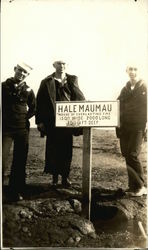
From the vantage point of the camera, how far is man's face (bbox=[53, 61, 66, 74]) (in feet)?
8.71

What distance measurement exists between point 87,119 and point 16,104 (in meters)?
0.53

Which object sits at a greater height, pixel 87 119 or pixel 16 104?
pixel 16 104

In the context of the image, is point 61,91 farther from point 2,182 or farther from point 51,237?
point 51,237

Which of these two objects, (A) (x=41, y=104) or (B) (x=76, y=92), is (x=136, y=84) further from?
(A) (x=41, y=104)

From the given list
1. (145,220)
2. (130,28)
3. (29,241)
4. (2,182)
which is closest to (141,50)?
(130,28)

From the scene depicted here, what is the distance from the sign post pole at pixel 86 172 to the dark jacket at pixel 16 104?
0.44m

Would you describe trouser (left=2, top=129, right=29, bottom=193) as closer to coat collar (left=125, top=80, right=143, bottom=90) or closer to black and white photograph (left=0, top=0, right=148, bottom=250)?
black and white photograph (left=0, top=0, right=148, bottom=250)

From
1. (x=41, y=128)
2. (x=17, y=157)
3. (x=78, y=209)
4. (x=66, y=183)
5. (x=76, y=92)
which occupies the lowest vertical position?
(x=78, y=209)

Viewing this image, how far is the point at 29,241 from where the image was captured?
8.39 ft

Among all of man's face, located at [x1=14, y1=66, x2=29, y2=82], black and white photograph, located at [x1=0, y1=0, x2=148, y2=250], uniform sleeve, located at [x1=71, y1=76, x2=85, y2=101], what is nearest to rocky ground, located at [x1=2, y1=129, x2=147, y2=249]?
black and white photograph, located at [x1=0, y1=0, x2=148, y2=250]

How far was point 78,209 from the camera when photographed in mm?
2613

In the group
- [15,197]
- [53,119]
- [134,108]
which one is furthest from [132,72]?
[15,197]

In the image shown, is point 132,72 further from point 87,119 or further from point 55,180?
point 55,180

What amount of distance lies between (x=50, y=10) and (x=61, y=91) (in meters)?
0.59
